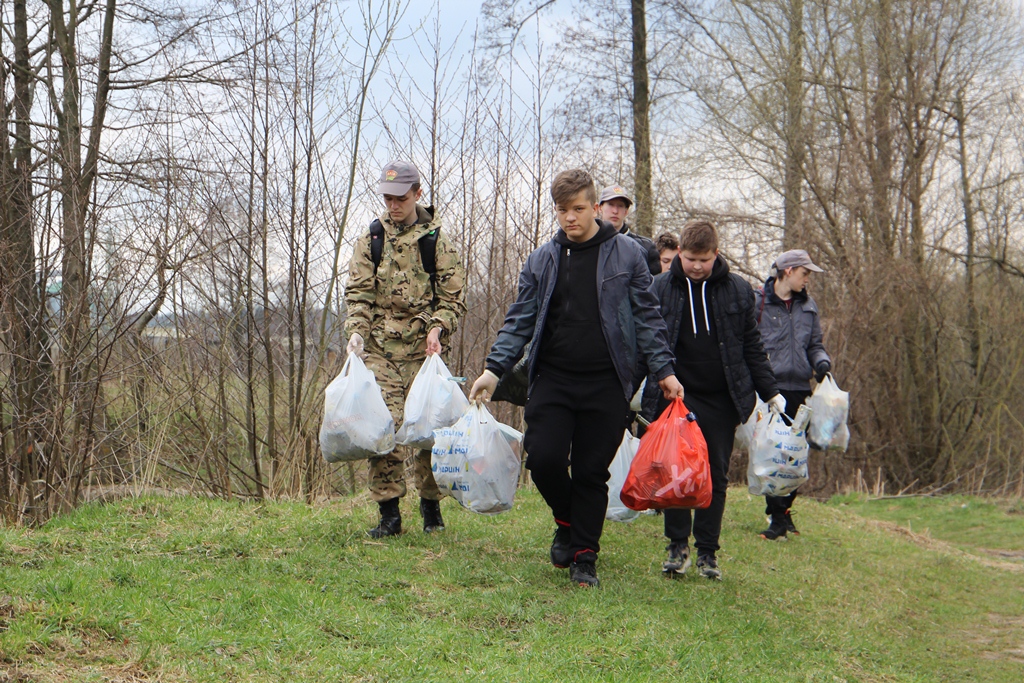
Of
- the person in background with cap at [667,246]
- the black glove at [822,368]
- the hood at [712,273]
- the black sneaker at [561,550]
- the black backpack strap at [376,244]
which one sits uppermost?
the person in background with cap at [667,246]

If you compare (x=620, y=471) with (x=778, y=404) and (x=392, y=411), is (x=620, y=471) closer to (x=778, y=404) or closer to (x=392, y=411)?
(x=778, y=404)

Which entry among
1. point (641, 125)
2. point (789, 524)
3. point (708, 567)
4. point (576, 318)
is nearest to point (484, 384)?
point (576, 318)

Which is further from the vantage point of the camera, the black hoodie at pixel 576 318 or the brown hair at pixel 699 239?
the brown hair at pixel 699 239

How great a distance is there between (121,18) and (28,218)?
208 inches

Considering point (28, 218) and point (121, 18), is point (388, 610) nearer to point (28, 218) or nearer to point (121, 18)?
point (28, 218)

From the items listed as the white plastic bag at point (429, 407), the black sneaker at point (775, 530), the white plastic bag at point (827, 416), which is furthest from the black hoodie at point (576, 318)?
the black sneaker at point (775, 530)

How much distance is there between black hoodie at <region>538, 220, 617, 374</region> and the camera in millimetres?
4684

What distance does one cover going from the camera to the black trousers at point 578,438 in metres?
4.71

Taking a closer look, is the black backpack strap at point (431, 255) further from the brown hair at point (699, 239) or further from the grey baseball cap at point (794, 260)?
the grey baseball cap at point (794, 260)

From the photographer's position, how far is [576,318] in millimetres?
4703

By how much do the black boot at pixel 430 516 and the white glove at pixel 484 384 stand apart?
1.29 m

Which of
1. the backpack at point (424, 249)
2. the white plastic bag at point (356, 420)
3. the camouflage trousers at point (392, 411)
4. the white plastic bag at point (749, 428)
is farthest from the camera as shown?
the white plastic bag at point (749, 428)

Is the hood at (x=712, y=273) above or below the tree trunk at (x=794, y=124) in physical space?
below

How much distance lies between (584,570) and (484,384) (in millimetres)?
1108
